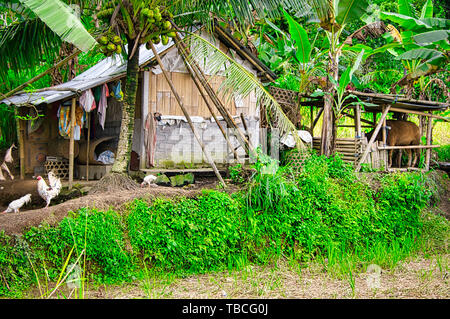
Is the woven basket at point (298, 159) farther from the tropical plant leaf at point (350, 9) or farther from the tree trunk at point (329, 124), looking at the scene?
the tropical plant leaf at point (350, 9)

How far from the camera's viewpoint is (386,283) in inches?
243

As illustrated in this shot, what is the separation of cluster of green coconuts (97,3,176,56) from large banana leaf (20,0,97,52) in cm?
172

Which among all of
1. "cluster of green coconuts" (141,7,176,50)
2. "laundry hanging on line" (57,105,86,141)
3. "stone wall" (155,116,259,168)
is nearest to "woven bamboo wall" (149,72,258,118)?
"stone wall" (155,116,259,168)

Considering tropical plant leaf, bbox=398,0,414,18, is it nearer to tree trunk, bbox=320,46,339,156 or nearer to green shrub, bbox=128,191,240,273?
tree trunk, bbox=320,46,339,156

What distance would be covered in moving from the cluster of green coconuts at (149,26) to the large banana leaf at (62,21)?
172 cm

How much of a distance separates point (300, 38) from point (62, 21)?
4.87 metres

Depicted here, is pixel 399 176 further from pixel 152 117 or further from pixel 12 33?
pixel 12 33

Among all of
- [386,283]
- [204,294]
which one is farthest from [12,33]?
[386,283]

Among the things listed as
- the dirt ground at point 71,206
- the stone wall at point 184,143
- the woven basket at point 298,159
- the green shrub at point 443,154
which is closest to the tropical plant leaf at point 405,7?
the woven basket at point 298,159

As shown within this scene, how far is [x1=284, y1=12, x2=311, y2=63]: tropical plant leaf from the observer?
8.12 metres

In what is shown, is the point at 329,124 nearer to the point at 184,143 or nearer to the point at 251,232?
the point at 251,232

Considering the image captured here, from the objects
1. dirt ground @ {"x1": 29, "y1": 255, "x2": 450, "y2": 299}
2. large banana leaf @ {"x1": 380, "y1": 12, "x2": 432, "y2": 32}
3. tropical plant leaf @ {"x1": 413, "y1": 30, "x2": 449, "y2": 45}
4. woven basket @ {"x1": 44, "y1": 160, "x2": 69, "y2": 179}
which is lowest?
dirt ground @ {"x1": 29, "y1": 255, "x2": 450, "y2": 299}

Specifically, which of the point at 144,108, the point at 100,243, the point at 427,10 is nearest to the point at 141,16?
the point at 144,108

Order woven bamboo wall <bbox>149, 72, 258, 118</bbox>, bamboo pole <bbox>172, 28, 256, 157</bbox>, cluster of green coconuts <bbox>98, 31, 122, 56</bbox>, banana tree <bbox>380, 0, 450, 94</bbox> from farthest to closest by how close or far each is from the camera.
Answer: woven bamboo wall <bbox>149, 72, 258, 118</bbox> < banana tree <bbox>380, 0, 450, 94</bbox> < bamboo pole <bbox>172, 28, 256, 157</bbox> < cluster of green coconuts <bbox>98, 31, 122, 56</bbox>
